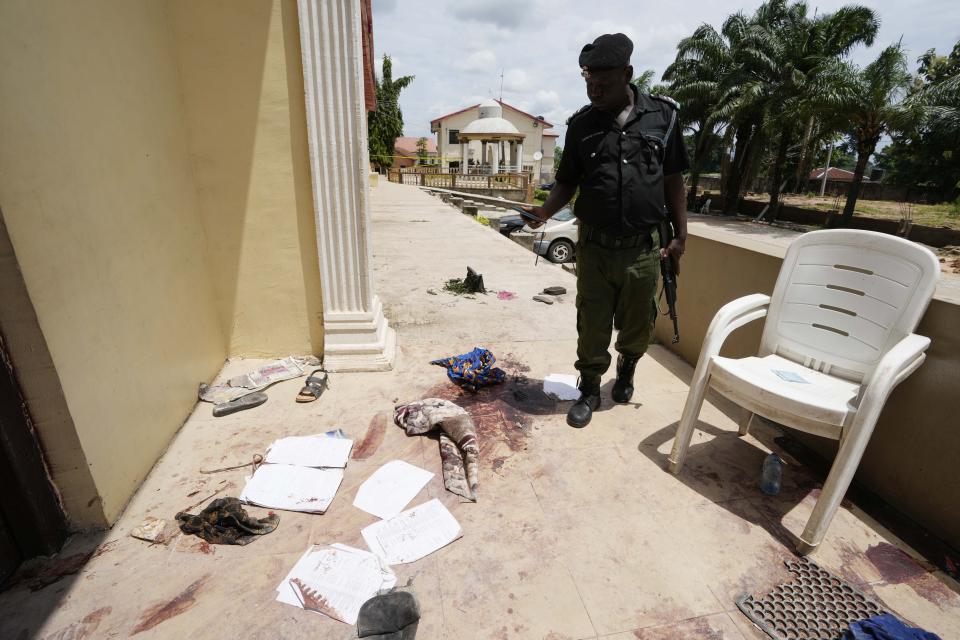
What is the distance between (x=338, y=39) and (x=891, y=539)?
3.88 metres

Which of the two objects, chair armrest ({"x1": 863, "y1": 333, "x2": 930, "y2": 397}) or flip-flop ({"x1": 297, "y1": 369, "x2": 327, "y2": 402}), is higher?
chair armrest ({"x1": 863, "y1": 333, "x2": 930, "y2": 397})

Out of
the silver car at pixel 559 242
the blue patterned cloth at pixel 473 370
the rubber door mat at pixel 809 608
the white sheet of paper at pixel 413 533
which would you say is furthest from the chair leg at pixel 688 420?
the silver car at pixel 559 242

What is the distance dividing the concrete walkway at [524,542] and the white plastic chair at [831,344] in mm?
271

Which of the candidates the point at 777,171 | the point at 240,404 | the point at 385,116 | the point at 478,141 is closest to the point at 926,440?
the point at 240,404

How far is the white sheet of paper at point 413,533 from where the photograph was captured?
192 cm

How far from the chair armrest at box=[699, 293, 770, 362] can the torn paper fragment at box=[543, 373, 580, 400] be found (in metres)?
1.05

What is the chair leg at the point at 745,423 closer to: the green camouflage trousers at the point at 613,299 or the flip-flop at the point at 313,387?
the green camouflage trousers at the point at 613,299

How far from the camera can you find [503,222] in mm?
12562

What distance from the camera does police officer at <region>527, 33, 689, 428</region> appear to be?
2.42 metres

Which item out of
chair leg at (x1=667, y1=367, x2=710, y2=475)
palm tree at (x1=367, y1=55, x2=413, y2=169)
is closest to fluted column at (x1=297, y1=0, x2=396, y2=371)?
chair leg at (x1=667, y1=367, x2=710, y2=475)

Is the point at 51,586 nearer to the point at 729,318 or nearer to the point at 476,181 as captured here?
the point at 729,318

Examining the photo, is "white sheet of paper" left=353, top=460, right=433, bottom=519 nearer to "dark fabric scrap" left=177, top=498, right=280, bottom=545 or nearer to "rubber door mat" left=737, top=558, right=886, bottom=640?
"dark fabric scrap" left=177, top=498, right=280, bottom=545

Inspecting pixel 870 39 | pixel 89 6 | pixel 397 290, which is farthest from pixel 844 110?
pixel 89 6

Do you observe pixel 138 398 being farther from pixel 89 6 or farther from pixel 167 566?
pixel 89 6
